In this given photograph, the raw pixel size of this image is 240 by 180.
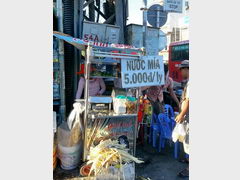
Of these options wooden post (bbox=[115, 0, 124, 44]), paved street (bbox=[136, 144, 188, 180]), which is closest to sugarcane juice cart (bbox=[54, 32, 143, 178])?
paved street (bbox=[136, 144, 188, 180])

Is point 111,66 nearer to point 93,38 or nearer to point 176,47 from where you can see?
point 93,38

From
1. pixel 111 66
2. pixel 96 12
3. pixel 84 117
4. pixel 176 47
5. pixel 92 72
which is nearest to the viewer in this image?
pixel 84 117

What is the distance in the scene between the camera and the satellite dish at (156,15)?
5.72 meters

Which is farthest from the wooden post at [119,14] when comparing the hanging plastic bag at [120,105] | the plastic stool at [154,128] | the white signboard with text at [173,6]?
the hanging plastic bag at [120,105]

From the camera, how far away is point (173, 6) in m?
5.29

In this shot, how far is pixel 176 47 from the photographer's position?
33.6 feet

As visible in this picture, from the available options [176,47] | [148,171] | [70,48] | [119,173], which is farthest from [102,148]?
[176,47]

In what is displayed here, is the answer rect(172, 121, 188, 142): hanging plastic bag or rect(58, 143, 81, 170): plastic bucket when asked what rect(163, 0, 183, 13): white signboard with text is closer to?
rect(172, 121, 188, 142): hanging plastic bag

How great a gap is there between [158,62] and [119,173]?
1947 mm

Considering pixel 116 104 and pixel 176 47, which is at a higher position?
pixel 176 47

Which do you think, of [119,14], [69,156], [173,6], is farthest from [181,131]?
[119,14]

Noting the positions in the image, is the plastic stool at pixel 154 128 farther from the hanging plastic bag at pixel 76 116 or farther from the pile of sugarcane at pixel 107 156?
the hanging plastic bag at pixel 76 116

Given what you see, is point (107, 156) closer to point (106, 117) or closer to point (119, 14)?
point (106, 117)

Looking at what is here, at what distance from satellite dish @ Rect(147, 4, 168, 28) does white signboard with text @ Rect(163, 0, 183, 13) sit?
521mm
